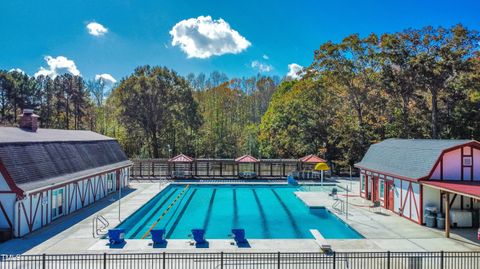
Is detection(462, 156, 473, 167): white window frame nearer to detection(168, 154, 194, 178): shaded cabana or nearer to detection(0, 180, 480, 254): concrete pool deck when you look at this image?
detection(0, 180, 480, 254): concrete pool deck

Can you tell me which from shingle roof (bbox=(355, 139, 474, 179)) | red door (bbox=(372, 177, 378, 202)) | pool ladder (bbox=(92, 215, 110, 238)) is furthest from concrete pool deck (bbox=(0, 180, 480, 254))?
red door (bbox=(372, 177, 378, 202))

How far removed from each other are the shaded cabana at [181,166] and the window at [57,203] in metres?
15.8

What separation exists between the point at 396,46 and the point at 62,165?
29.0m

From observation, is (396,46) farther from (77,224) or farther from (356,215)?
(77,224)

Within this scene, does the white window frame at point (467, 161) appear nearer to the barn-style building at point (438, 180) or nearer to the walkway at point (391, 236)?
the barn-style building at point (438, 180)

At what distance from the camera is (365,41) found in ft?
116

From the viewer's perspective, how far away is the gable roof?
639 inches

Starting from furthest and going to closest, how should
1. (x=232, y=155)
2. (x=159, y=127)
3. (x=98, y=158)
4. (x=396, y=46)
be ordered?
(x=232, y=155), (x=159, y=127), (x=396, y=46), (x=98, y=158)

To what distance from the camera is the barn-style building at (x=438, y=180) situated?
17547mm

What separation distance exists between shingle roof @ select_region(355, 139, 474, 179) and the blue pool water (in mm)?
4565

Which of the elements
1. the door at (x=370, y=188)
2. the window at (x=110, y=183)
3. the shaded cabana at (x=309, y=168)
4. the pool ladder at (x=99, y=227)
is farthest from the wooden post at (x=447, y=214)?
the window at (x=110, y=183)

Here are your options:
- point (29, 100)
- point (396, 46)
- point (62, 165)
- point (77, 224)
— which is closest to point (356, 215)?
point (77, 224)

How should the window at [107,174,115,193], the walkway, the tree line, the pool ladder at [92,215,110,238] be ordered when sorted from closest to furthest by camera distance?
1. the walkway
2. the pool ladder at [92,215,110,238]
3. the window at [107,174,115,193]
4. the tree line

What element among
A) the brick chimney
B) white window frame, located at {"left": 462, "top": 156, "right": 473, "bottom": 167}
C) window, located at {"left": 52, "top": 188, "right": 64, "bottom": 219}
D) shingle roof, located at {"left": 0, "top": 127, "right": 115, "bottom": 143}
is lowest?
window, located at {"left": 52, "top": 188, "right": 64, "bottom": 219}
